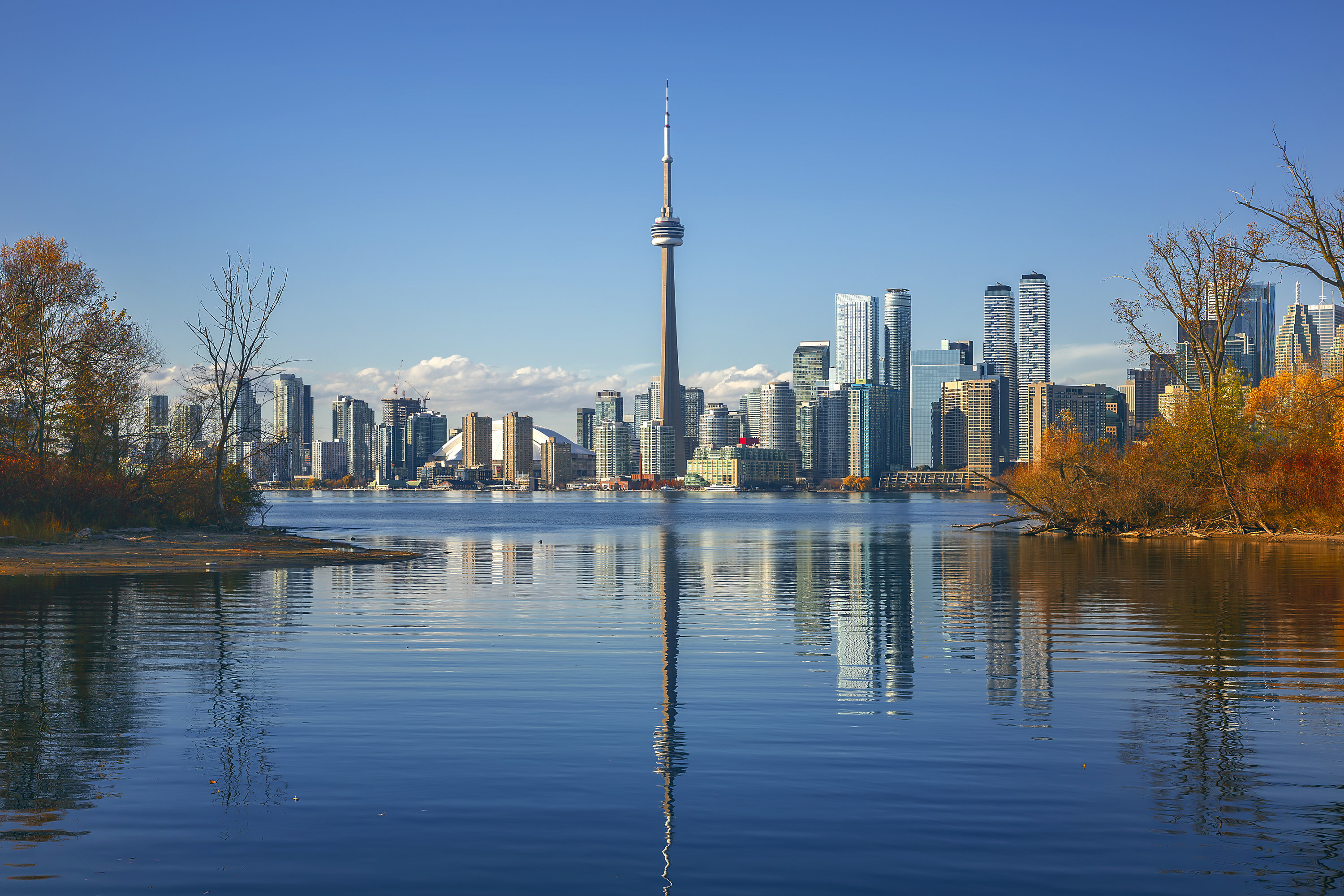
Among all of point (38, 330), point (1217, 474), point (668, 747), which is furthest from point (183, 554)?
point (1217, 474)

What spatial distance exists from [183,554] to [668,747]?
36154 mm

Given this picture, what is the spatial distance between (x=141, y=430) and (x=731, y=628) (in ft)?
139

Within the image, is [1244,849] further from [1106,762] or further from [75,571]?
[75,571]

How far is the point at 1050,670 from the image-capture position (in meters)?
18.0

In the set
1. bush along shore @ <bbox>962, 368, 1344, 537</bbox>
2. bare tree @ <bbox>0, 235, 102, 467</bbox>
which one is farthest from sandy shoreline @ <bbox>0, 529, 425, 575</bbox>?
bush along shore @ <bbox>962, 368, 1344, 537</bbox>

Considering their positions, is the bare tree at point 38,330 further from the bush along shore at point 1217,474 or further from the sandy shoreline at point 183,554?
the bush along shore at point 1217,474

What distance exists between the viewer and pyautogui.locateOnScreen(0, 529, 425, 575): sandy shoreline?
37.0 m

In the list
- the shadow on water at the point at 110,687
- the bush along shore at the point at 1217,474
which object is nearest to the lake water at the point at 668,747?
the shadow on water at the point at 110,687

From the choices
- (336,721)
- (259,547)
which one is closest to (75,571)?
(259,547)

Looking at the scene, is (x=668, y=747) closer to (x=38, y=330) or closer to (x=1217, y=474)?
(x=38, y=330)

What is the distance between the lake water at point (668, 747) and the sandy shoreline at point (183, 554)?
399 inches

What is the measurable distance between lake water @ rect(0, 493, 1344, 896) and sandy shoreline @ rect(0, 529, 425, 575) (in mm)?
10147

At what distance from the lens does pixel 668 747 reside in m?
12.4

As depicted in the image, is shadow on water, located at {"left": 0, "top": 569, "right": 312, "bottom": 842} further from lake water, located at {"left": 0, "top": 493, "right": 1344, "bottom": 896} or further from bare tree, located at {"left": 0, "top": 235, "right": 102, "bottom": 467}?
bare tree, located at {"left": 0, "top": 235, "right": 102, "bottom": 467}
